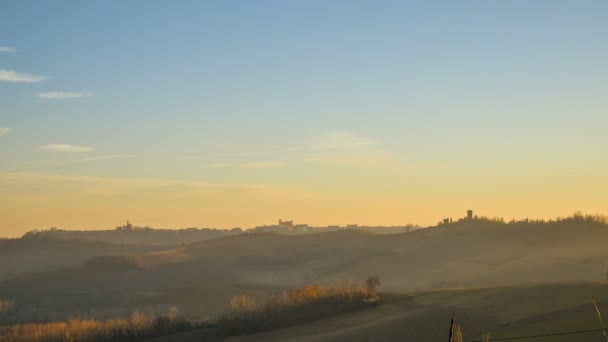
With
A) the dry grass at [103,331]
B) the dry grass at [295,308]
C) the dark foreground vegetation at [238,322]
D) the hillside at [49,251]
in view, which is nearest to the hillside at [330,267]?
the dry grass at [295,308]

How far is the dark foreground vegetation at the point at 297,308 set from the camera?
141 ft

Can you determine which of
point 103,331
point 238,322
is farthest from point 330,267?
point 238,322

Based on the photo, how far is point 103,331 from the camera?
44938 millimetres

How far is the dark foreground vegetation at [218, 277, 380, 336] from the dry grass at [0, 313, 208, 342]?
2.78 m

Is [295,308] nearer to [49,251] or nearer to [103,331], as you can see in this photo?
[103,331]

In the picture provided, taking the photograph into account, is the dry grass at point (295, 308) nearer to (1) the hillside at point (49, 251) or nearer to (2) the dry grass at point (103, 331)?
(2) the dry grass at point (103, 331)

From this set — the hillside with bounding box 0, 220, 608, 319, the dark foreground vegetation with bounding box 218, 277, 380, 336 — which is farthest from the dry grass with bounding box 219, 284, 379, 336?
the hillside with bounding box 0, 220, 608, 319

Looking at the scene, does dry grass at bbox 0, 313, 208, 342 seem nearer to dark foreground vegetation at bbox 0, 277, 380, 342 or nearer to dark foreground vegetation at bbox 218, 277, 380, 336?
dark foreground vegetation at bbox 0, 277, 380, 342

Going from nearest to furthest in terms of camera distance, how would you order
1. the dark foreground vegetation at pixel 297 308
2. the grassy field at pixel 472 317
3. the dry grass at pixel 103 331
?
1. the grassy field at pixel 472 317
2. the dark foreground vegetation at pixel 297 308
3. the dry grass at pixel 103 331

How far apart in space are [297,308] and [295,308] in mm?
Result: 107

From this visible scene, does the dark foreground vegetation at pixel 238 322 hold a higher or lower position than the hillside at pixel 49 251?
lower

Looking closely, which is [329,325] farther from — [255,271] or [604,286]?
[255,271]

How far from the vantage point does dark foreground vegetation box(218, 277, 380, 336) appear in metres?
43.0

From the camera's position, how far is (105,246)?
187375mm
